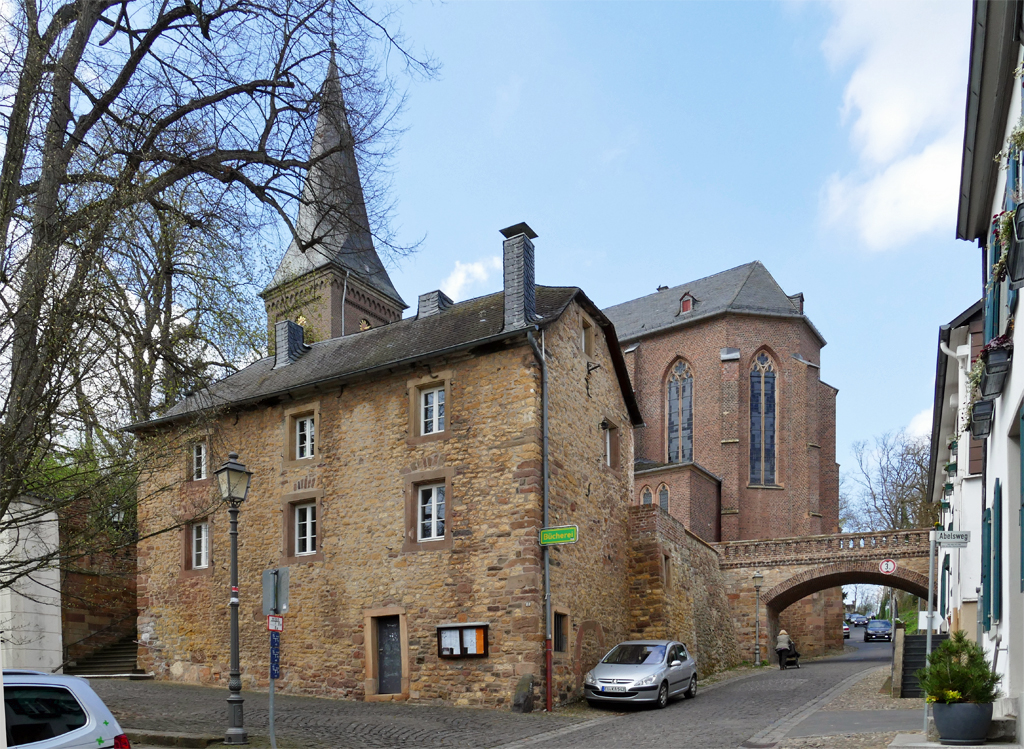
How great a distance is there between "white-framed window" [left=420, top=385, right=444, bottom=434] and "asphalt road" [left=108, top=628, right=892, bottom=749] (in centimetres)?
532

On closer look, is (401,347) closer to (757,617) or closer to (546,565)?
(546,565)

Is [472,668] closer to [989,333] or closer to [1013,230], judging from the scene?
[989,333]

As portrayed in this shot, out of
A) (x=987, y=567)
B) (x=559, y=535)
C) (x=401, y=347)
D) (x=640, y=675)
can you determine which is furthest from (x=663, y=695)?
(x=401, y=347)

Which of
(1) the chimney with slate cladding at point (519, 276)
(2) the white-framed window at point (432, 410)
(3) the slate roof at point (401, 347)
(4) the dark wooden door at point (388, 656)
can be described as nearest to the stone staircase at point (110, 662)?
(3) the slate roof at point (401, 347)

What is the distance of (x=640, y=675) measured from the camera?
1800cm

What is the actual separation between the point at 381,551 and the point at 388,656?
6.68 feet

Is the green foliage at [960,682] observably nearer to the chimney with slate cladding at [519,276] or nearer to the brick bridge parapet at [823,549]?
the chimney with slate cladding at [519,276]

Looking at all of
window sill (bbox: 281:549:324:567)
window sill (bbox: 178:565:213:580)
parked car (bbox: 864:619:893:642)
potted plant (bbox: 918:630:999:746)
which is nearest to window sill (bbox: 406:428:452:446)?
window sill (bbox: 281:549:324:567)

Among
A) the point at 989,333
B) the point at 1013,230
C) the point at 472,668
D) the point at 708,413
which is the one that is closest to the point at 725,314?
the point at 708,413

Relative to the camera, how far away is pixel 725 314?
4272 centimetres

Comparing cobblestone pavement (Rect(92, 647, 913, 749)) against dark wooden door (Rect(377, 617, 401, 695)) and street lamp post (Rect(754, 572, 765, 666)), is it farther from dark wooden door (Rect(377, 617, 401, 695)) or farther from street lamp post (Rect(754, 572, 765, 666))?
street lamp post (Rect(754, 572, 765, 666))

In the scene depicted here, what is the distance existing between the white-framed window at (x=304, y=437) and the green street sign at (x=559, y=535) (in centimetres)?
623

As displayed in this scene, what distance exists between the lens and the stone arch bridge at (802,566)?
32.8 metres

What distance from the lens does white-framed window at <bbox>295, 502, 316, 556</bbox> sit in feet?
69.9
